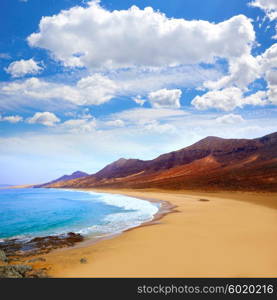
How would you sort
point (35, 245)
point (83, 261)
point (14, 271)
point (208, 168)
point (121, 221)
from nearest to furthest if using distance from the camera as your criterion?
1. point (14, 271)
2. point (83, 261)
3. point (35, 245)
4. point (121, 221)
5. point (208, 168)

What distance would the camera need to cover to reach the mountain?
60.5m

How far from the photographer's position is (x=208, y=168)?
340ft

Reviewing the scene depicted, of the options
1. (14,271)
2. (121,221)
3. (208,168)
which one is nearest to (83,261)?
(14,271)

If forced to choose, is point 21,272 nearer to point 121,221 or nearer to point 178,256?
point 178,256

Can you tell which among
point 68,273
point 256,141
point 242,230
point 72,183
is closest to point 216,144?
point 256,141

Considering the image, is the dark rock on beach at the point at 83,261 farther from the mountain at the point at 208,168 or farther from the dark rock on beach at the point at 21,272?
the mountain at the point at 208,168

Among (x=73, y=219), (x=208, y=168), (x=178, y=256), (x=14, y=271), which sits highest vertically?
(x=14, y=271)

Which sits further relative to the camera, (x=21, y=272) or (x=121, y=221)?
(x=121, y=221)

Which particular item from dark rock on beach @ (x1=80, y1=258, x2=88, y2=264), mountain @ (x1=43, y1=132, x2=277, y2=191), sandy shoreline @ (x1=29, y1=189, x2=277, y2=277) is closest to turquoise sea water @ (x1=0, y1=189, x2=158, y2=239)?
sandy shoreline @ (x1=29, y1=189, x2=277, y2=277)

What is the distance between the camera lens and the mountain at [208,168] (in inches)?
2381

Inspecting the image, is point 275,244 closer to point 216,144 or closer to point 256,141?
point 256,141

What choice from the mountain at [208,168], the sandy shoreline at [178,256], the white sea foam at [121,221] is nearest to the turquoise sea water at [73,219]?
the white sea foam at [121,221]

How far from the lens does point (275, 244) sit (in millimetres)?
10758
